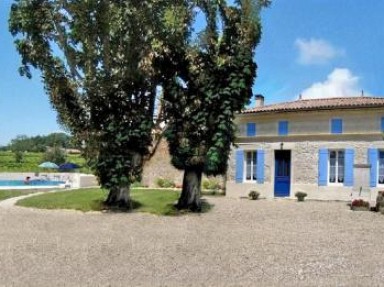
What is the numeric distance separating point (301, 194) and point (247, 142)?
452 cm

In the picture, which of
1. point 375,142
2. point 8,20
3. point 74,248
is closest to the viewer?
point 74,248

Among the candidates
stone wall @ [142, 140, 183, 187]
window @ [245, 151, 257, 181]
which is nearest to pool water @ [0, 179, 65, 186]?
stone wall @ [142, 140, 183, 187]

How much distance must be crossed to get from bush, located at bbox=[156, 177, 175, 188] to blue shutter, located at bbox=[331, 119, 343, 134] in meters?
12.2

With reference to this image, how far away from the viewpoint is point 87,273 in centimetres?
805

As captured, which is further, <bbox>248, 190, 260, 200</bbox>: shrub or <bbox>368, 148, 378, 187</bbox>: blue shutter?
<bbox>248, 190, 260, 200</bbox>: shrub

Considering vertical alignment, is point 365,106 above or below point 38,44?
below

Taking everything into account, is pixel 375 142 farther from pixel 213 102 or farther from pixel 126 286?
pixel 126 286

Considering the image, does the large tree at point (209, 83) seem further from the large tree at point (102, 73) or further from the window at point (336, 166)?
the window at point (336, 166)

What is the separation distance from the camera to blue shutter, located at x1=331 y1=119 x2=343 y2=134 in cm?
2319

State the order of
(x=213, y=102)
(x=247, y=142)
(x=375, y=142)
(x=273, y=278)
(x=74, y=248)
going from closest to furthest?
(x=273, y=278)
(x=74, y=248)
(x=213, y=102)
(x=375, y=142)
(x=247, y=142)

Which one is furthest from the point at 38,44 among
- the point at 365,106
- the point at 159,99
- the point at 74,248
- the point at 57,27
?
the point at 365,106

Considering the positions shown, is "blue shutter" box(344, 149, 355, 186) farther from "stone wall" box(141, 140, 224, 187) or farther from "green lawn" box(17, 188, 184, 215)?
"stone wall" box(141, 140, 224, 187)

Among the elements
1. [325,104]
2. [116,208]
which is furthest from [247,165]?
[116,208]

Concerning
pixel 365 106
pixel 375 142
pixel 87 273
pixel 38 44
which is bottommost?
pixel 87 273
